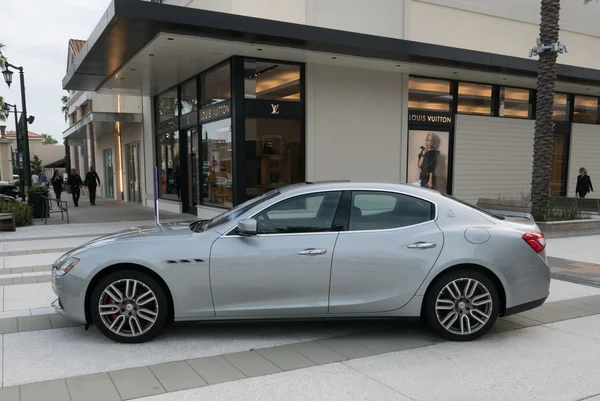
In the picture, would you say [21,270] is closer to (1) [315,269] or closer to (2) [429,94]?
(1) [315,269]

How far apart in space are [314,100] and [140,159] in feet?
37.0

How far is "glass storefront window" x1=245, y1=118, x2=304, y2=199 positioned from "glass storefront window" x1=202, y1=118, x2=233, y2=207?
59 cm

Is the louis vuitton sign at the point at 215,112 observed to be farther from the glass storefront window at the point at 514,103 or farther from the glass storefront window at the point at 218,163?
the glass storefront window at the point at 514,103

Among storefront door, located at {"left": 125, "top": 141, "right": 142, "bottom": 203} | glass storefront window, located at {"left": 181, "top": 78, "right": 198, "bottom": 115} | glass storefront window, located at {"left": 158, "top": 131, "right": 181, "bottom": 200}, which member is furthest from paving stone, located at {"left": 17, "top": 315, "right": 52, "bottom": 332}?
storefront door, located at {"left": 125, "top": 141, "right": 142, "bottom": 203}

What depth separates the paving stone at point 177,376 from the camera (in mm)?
3582

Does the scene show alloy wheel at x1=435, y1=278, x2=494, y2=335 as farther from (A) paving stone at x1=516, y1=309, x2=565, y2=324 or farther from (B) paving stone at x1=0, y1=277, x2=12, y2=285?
(B) paving stone at x1=0, y1=277, x2=12, y2=285

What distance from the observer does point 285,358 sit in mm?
4102

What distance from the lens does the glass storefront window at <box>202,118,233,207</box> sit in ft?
42.9

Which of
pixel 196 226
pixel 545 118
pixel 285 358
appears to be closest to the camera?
pixel 285 358

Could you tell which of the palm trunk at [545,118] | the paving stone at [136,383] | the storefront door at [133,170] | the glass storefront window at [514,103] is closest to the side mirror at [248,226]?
the paving stone at [136,383]

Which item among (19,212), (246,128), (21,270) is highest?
(246,128)

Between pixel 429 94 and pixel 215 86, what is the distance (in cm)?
738

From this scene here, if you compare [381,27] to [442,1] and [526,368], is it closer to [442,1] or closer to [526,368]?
[442,1]

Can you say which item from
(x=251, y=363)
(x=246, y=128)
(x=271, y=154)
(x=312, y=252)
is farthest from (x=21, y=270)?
(x=271, y=154)
